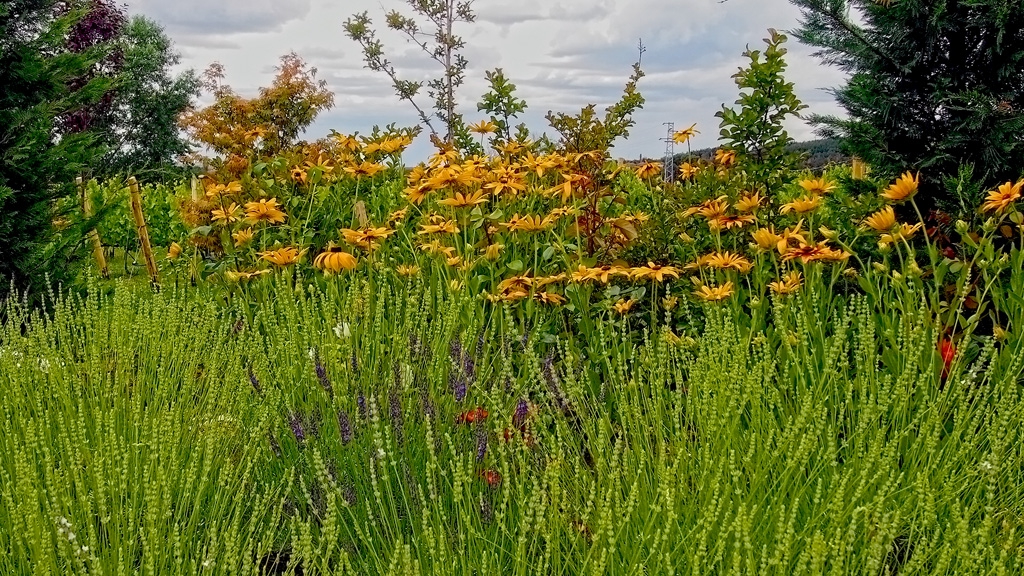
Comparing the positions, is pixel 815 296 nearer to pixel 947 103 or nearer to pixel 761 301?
pixel 761 301

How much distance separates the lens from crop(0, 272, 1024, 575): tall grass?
1.73m

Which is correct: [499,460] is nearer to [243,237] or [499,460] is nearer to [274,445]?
[274,445]

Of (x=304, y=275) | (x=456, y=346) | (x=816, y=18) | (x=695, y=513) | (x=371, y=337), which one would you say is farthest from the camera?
(x=304, y=275)

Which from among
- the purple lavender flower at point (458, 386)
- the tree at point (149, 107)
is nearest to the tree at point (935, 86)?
the purple lavender flower at point (458, 386)

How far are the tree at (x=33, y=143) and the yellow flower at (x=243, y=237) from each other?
1477mm

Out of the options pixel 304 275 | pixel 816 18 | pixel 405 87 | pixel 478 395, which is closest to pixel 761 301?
pixel 478 395

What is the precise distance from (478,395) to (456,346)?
0.19 meters

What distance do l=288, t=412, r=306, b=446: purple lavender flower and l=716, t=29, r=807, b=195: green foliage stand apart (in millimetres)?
2026

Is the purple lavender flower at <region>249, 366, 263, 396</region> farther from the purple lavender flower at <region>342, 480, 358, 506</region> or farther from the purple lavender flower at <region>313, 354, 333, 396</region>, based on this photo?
the purple lavender flower at <region>342, 480, 358, 506</region>

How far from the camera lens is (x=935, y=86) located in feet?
11.5

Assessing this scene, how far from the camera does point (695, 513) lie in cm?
190

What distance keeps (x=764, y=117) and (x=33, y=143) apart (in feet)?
12.0

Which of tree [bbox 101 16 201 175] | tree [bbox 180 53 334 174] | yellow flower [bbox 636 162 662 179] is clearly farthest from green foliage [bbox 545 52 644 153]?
tree [bbox 101 16 201 175]

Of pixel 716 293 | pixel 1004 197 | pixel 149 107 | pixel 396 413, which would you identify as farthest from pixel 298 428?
pixel 149 107
